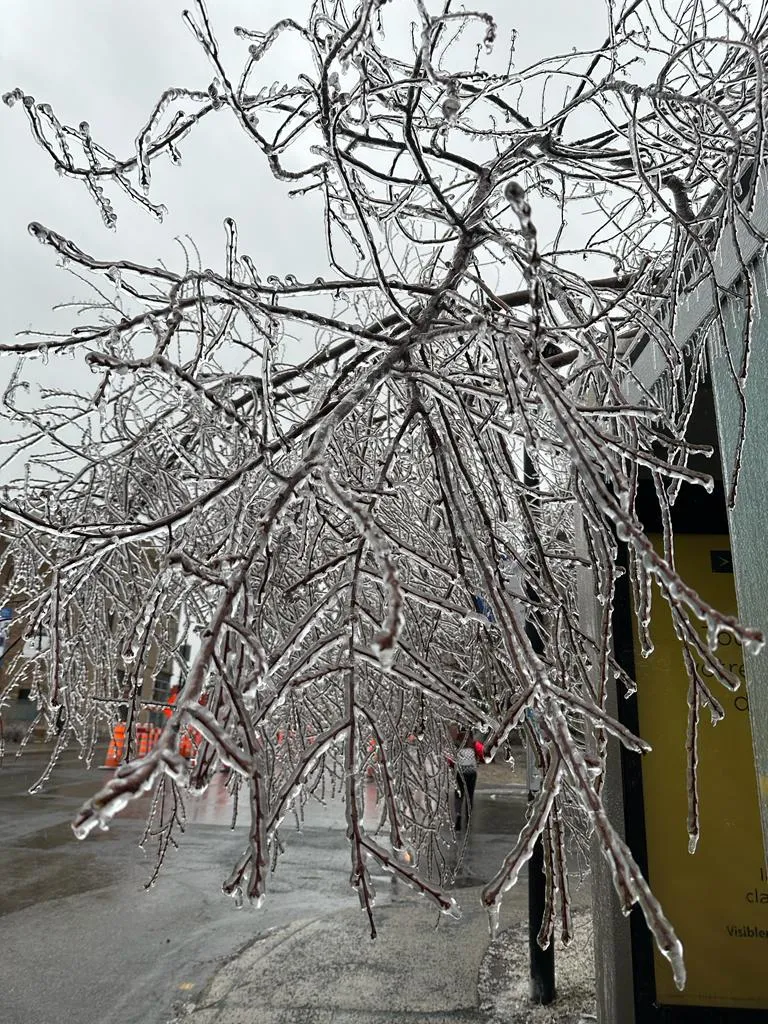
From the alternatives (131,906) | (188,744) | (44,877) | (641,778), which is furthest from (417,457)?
(188,744)

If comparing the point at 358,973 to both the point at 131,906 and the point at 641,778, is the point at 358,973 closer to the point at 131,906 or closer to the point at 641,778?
the point at 131,906

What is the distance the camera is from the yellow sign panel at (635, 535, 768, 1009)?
8.78 feet

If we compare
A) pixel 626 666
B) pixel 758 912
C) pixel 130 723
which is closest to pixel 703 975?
pixel 758 912

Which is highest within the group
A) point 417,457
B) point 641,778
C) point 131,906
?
point 417,457

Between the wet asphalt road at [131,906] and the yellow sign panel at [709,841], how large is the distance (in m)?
1.64

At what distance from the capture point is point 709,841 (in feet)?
9.15

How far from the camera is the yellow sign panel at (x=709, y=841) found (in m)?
2.68

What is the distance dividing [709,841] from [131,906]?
6.41 m

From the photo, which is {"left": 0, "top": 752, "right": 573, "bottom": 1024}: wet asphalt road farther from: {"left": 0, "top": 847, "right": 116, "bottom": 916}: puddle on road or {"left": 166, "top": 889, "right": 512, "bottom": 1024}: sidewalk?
{"left": 166, "top": 889, "right": 512, "bottom": 1024}: sidewalk

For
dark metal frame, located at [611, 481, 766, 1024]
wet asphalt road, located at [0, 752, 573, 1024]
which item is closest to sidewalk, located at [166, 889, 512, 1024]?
wet asphalt road, located at [0, 752, 573, 1024]

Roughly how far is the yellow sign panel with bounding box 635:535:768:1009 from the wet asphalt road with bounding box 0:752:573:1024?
64.6 inches

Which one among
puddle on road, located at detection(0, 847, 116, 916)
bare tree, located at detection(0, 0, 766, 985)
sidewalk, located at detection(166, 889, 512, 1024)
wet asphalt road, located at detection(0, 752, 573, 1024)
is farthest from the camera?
puddle on road, located at detection(0, 847, 116, 916)

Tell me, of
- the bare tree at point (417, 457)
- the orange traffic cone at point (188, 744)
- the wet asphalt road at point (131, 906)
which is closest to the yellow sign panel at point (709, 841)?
the bare tree at point (417, 457)

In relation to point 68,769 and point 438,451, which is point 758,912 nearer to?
point 438,451
